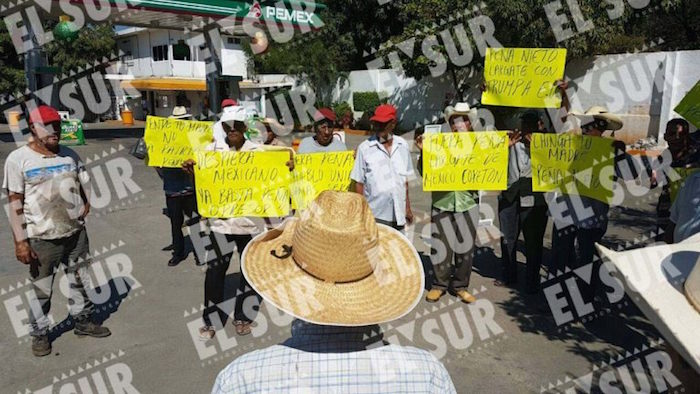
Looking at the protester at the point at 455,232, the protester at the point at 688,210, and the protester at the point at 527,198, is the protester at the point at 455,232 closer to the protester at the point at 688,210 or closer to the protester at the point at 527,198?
the protester at the point at 527,198

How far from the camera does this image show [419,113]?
24.8 meters

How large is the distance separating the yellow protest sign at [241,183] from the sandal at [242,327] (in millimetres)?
954

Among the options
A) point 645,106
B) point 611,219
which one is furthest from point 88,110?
point 611,219

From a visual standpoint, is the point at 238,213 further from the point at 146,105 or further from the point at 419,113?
the point at 146,105

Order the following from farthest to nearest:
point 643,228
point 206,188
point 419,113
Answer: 1. point 419,113
2. point 643,228
3. point 206,188

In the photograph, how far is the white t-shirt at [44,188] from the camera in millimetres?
4039

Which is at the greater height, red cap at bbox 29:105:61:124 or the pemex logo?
the pemex logo

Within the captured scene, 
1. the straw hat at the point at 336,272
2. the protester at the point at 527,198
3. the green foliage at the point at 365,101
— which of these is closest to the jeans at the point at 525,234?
the protester at the point at 527,198

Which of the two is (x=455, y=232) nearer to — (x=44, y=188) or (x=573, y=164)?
(x=573, y=164)

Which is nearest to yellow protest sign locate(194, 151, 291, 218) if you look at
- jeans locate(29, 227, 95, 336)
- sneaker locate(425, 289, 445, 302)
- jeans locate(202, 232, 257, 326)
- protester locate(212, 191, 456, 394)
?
jeans locate(202, 232, 257, 326)

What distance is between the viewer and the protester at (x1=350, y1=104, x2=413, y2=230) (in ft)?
16.0

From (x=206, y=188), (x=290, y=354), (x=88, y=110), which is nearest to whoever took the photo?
(x=290, y=354)

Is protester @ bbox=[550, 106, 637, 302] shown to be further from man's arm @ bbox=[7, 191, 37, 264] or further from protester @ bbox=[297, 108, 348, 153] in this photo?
man's arm @ bbox=[7, 191, 37, 264]

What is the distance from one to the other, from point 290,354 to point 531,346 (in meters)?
3.31
